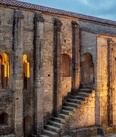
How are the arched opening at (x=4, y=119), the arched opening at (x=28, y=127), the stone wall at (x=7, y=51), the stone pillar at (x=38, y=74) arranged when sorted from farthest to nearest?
the arched opening at (x=28, y=127) < the stone pillar at (x=38, y=74) < the arched opening at (x=4, y=119) < the stone wall at (x=7, y=51)

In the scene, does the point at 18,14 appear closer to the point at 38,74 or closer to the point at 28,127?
the point at 38,74

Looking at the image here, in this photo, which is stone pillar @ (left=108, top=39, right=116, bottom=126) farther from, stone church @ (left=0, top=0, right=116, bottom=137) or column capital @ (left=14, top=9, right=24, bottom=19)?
column capital @ (left=14, top=9, right=24, bottom=19)

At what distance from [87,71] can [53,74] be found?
3.56 meters

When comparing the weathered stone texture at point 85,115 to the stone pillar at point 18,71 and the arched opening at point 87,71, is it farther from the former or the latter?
the stone pillar at point 18,71

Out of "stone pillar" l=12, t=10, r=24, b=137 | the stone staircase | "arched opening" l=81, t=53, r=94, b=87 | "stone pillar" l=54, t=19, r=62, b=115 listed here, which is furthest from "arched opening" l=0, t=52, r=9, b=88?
"arched opening" l=81, t=53, r=94, b=87

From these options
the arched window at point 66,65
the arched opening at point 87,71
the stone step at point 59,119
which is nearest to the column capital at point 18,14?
the arched window at point 66,65

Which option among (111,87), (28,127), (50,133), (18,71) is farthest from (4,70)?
(111,87)

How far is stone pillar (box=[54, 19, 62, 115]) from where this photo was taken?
1823 centimetres

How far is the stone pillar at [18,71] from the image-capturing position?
52.9 feet

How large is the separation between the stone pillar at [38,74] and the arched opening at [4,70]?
6.46ft

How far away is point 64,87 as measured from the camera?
63.0 feet

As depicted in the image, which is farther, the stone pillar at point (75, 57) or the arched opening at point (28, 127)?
the stone pillar at point (75, 57)

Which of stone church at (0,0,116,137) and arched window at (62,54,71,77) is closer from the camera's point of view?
stone church at (0,0,116,137)

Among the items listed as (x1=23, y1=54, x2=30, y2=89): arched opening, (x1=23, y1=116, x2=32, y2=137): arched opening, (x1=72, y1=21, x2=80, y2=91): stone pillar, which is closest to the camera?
(x1=23, y1=116, x2=32, y2=137): arched opening
